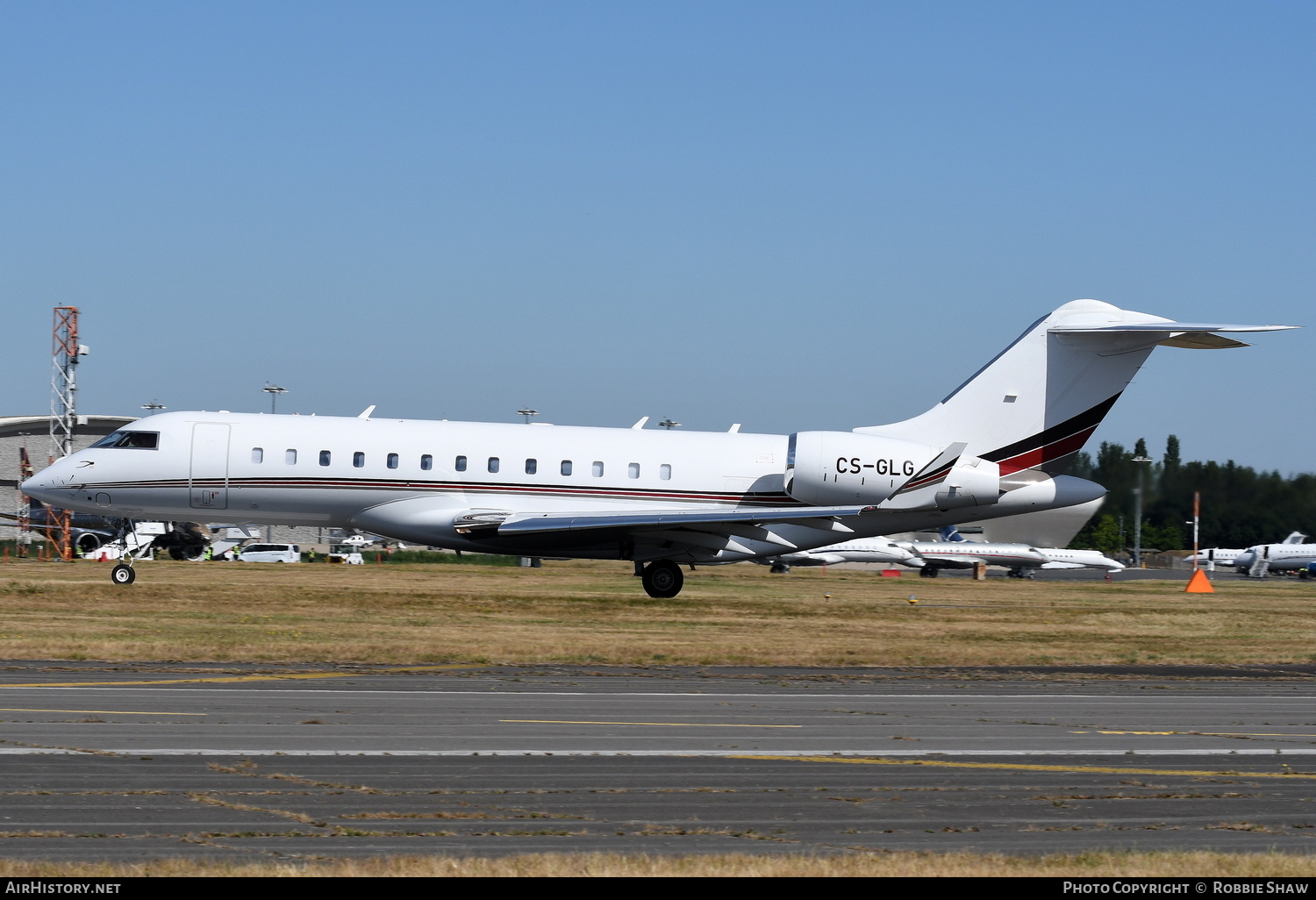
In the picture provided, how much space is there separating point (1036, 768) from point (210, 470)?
20.7 meters

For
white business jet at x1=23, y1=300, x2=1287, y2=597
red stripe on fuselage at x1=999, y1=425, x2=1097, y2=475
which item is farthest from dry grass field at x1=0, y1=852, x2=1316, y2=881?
red stripe on fuselage at x1=999, y1=425, x2=1097, y2=475

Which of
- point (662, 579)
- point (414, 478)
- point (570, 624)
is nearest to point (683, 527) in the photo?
point (662, 579)

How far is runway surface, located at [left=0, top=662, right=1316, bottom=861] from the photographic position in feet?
25.2

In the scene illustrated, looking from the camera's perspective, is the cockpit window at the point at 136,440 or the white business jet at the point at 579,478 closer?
the white business jet at the point at 579,478

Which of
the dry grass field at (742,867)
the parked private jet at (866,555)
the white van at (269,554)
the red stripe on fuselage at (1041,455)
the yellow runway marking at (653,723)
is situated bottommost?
the white van at (269,554)

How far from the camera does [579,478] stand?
89.7ft

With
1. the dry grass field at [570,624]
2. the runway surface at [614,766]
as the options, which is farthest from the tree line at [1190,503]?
the runway surface at [614,766]

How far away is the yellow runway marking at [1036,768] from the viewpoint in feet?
33.6

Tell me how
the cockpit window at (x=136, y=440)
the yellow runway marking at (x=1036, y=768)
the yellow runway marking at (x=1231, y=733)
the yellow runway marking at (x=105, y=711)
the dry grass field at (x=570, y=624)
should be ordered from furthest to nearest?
the cockpit window at (x=136, y=440) → the dry grass field at (x=570, y=624) → the yellow runway marking at (x=1231, y=733) → the yellow runway marking at (x=105, y=711) → the yellow runway marking at (x=1036, y=768)

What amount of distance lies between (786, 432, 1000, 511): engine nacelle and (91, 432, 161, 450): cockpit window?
43.0 ft

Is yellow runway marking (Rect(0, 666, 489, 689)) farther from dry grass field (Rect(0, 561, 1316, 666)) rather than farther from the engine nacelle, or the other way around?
the engine nacelle

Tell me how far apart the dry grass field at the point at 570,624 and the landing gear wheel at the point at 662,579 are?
1.05ft

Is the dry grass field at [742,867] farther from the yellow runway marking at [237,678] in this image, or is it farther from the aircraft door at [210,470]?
the aircraft door at [210,470]

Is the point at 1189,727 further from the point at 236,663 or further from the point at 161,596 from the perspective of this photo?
the point at 161,596
